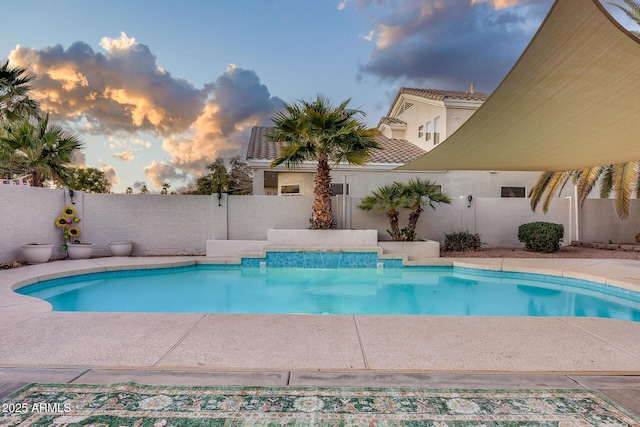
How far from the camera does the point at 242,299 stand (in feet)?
24.2

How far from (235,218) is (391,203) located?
18.3 ft

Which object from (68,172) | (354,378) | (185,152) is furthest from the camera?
(185,152)

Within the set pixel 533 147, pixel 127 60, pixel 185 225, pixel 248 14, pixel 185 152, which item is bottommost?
pixel 185 225

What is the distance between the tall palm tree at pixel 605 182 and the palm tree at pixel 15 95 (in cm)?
1850

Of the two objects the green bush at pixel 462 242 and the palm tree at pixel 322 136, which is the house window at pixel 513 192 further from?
the palm tree at pixel 322 136

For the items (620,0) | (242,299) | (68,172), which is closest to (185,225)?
(68,172)

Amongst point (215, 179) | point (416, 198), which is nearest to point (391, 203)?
point (416, 198)

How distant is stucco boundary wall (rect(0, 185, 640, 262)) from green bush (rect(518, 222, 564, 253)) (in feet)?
4.20

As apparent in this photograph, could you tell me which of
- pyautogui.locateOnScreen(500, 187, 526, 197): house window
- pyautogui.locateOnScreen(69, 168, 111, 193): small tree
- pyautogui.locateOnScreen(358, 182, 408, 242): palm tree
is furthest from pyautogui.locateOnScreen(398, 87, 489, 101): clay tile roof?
pyautogui.locateOnScreen(69, 168, 111, 193): small tree

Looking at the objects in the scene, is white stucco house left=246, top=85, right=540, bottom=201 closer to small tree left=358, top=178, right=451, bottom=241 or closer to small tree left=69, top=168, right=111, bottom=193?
small tree left=358, top=178, right=451, bottom=241

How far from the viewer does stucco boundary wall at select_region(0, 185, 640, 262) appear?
1105 cm

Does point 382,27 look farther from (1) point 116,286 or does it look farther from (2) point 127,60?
(1) point 116,286

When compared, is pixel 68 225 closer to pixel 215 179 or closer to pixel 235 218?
pixel 235 218

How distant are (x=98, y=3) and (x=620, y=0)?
53.5ft
